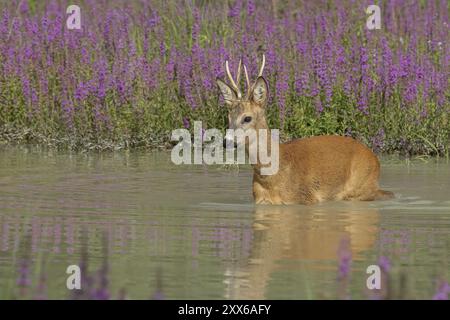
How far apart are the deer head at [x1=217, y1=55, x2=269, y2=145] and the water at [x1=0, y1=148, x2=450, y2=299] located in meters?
0.65

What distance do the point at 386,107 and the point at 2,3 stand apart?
253 inches

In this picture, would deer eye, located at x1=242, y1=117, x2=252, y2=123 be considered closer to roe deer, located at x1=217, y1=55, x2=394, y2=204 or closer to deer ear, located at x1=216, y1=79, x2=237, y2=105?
roe deer, located at x1=217, y1=55, x2=394, y2=204


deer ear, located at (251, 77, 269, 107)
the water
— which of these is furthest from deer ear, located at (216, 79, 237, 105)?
the water

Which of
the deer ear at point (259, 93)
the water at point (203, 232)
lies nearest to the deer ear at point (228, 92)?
the deer ear at point (259, 93)

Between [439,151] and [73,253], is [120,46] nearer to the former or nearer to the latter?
[439,151]

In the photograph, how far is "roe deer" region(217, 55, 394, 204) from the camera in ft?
36.1

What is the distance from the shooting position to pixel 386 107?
46.8 feet

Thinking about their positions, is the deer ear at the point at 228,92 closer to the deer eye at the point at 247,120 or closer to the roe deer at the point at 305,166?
the roe deer at the point at 305,166

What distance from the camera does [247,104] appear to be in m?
11.0

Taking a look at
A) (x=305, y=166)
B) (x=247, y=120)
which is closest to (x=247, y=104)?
(x=247, y=120)

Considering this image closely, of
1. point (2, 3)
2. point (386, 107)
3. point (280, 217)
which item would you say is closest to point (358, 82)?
point (386, 107)

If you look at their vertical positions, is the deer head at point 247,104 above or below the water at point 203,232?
above

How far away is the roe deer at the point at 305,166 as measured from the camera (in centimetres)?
1101
